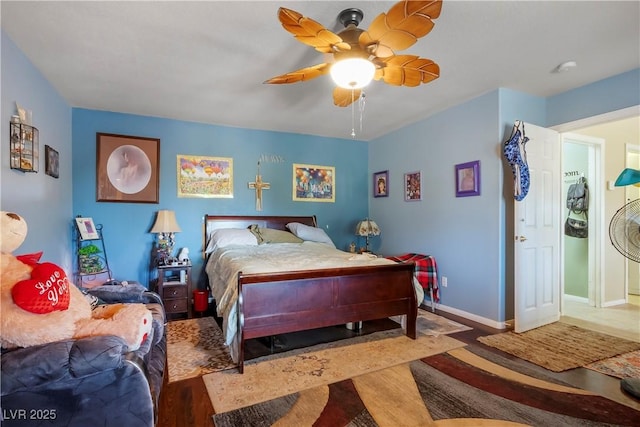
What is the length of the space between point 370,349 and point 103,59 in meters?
3.28

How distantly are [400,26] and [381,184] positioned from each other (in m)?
3.50

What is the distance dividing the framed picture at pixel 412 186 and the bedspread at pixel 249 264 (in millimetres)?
1378

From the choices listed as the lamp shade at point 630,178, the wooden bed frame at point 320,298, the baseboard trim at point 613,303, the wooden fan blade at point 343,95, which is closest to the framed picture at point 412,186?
the wooden bed frame at point 320,298

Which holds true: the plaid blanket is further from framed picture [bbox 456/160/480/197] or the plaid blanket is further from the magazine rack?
the magazine rack

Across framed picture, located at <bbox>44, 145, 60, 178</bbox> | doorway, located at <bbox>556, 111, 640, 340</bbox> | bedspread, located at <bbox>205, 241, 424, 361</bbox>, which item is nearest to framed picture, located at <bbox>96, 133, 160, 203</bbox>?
framed picture, located at <bbox>44, 145, 60, 178</bbox>

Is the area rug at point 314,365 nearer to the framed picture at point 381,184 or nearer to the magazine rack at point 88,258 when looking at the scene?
the magazine rack at point 88,258

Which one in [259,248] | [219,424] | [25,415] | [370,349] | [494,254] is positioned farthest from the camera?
[259,248]

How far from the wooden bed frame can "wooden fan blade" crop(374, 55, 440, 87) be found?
59.5 inches

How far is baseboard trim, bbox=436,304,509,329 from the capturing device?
10.4 ft

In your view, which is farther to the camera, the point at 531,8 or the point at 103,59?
the point at 103,59

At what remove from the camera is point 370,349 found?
2668 mm

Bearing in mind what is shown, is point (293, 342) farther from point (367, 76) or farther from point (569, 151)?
point (569, 151)

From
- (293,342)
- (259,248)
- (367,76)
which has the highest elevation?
(367,76)

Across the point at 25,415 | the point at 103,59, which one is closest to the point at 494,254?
the point at 25,415
